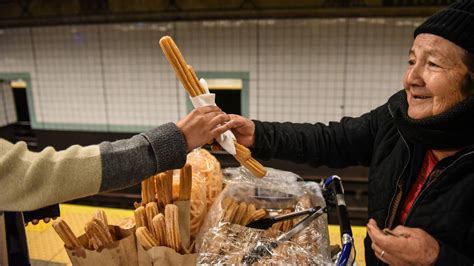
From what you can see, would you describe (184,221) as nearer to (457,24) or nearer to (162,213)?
(162,213)

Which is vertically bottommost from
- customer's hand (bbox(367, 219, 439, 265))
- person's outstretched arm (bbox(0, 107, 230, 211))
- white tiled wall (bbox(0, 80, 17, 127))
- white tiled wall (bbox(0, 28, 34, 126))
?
white tiled wall (bbox(0, 80, 17, 127))

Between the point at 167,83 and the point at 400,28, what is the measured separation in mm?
2250

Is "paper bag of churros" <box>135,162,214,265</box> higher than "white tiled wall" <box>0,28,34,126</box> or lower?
lower

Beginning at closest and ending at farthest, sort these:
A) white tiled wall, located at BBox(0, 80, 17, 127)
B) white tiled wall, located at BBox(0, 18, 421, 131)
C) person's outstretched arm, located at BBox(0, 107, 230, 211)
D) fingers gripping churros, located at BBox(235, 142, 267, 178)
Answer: person's outstretched arm, located at BBox(0, 107, 230, 211) < fingers gripping churros, located at BBox(235, 142, 267, 178) < white tiled wall, located at BBox(0, 18, 421, 131) < white tiled wall, located at BBox(0, 80, 17, 127)

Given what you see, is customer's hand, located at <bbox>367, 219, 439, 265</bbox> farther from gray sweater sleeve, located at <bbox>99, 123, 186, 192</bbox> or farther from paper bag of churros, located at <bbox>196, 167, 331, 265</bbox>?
gray sweater sleeve, located at <bbox>99, 123, 186, 192</bbox>

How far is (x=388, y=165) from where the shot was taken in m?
1.17

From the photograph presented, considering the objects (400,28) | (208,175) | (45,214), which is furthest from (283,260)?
(400,28)

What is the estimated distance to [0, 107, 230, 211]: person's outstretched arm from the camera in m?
0.75

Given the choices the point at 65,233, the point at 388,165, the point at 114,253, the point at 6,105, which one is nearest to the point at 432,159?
the point at 388,165

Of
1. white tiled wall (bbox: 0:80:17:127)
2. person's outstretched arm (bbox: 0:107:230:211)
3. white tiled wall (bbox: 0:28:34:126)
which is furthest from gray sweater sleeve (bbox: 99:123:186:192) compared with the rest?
white tiled wall (bbox: 0:80:17:127)

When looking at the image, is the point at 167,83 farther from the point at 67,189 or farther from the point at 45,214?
the point at 67,189

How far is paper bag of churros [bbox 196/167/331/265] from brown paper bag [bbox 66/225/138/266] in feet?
0.64

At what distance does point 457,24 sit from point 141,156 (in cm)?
94

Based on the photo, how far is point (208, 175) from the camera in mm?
1269
